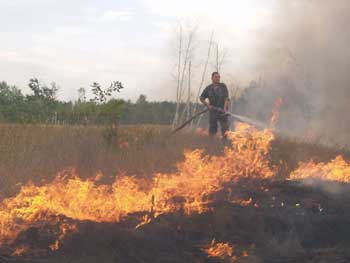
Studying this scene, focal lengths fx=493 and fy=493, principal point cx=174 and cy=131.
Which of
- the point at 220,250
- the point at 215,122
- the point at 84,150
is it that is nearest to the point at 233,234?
the point at 220,250

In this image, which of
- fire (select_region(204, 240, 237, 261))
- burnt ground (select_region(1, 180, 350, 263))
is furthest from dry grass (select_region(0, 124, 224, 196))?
fire (select_region(204, 240, 237, 261))

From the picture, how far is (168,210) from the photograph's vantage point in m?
5.46

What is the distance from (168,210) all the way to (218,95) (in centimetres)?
620

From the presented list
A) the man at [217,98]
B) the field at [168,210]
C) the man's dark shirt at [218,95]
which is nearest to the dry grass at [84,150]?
the field at [168,210]

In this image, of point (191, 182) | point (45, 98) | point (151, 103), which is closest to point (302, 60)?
point (45, 98)

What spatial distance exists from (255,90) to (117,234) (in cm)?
1147

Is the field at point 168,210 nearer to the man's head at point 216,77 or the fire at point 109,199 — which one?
the fire at point 109,199

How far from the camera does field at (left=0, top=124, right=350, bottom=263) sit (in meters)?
4.64

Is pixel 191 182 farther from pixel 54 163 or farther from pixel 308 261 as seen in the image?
pixel 54 163

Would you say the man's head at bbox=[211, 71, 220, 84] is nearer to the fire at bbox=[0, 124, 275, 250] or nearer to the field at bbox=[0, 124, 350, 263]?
the field at bbox=[0, 124, 350, 263]

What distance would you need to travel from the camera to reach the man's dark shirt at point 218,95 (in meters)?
11.3

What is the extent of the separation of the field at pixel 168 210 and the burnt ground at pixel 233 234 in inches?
0.4

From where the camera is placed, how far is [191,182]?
6.16m

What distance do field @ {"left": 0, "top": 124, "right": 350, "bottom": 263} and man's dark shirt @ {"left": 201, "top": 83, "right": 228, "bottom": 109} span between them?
245cm
